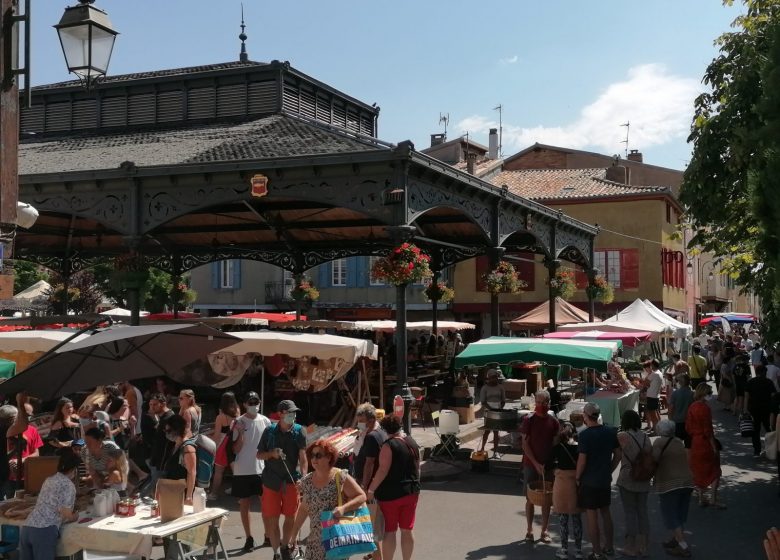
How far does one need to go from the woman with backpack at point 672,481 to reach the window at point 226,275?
35.1m

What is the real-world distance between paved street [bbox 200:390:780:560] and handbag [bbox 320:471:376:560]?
Answer: 1985 mm

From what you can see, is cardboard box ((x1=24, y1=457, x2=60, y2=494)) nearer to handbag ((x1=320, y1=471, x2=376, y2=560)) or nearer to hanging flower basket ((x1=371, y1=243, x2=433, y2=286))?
handbag ((x1=320, y1=471, x2=376, y2=560))

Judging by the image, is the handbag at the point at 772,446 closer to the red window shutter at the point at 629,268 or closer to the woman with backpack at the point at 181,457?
the woman with backpack at the point at 181,457

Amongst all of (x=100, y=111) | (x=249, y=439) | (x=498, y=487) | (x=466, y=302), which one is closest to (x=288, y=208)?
(x=100, y=111)

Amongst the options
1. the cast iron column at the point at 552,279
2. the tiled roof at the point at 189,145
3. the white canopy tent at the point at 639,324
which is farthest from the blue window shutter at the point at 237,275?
the white canopy tent at the point at 639,324

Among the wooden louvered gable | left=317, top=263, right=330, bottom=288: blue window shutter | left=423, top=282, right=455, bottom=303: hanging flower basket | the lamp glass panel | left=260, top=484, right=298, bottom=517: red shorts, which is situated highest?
the wooden louvered gable

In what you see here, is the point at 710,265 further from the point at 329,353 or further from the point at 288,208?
the point at 329,353

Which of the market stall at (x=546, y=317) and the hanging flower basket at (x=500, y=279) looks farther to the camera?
the market stall at (x=546, y=317)

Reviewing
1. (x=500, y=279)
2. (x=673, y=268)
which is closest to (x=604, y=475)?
(x=500, y=279)

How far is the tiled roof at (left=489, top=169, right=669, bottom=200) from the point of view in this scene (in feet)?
124

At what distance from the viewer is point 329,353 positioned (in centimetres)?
1182

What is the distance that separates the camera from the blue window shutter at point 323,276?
40.6 metres

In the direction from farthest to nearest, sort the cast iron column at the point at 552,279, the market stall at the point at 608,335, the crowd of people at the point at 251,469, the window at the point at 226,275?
the window at the point at 226,275 < the cast iron column at the point at 552,279 < the market stall at the point at 608,335 < the crowd of people at the point at 251,469

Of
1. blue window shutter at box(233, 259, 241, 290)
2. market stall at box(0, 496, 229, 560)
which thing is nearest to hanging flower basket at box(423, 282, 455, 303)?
market stall at box(0, 496, 229, 560)
